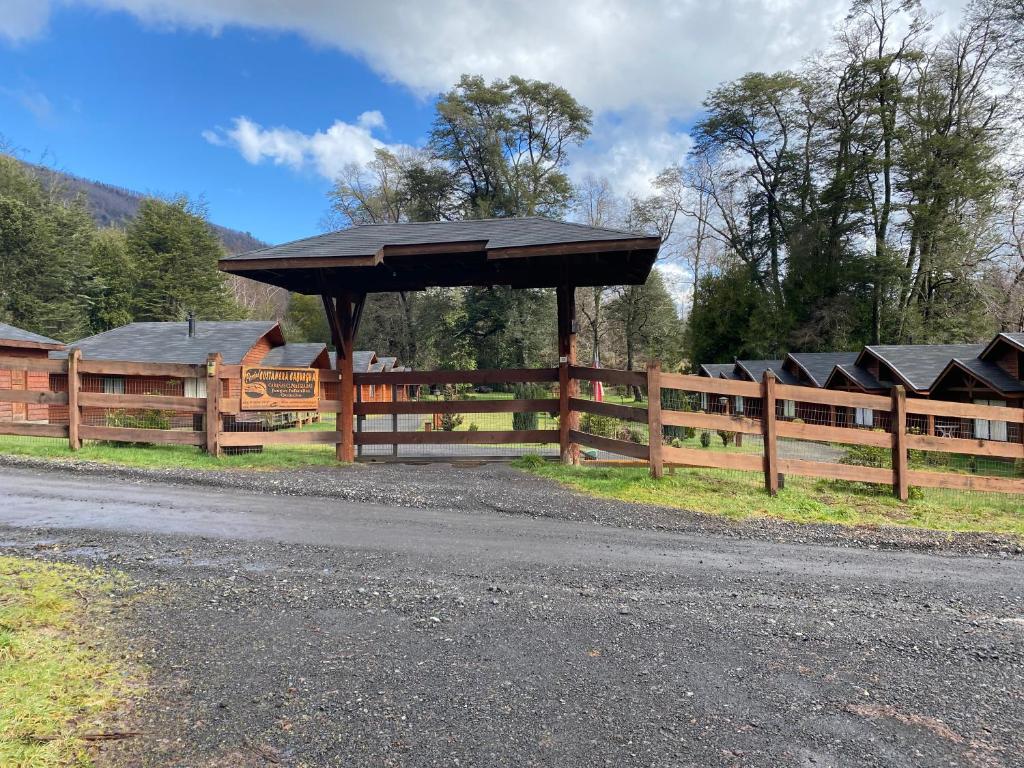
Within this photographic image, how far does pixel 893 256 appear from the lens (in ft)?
101

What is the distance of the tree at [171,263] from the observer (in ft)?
125

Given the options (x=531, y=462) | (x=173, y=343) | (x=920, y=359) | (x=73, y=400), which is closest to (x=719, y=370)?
(x=920, y=359)

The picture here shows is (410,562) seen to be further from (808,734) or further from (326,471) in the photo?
(326,471)

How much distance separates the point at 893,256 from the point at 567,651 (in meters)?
35.6

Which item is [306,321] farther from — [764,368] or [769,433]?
[769,433]

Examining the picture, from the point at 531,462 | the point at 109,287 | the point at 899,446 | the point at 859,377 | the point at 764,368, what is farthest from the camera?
the point at 109,287

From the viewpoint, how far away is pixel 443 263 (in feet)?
31.1

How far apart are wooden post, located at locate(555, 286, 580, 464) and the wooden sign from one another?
13.2 feet

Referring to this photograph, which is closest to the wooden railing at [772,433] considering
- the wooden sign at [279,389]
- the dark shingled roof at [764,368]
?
the wooden sign at [279,389]

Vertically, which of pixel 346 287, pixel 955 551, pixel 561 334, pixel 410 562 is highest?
pixel 346 287

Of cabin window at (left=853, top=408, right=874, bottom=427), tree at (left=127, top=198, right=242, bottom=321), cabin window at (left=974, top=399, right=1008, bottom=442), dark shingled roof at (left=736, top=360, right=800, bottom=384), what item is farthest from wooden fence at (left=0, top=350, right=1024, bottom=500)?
tree at (left=127, top=198, right=242, bottom=321)

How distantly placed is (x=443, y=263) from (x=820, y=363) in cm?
2541

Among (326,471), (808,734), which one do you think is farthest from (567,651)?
(326,471)

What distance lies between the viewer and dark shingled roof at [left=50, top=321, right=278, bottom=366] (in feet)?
71.5
